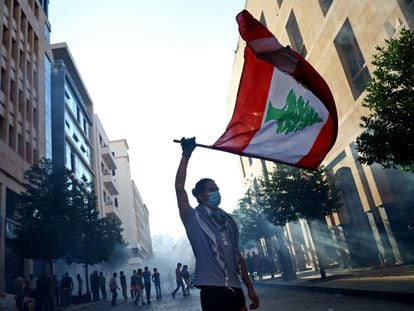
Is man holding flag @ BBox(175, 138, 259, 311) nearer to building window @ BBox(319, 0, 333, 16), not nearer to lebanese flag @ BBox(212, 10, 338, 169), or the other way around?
lebanese flag @ BBox(212, 10, 338, 169)

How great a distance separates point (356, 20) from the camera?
579 inches

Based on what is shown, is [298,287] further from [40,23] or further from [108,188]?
[108,188]

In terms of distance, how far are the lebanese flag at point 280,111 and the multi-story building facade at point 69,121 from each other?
78.3ft

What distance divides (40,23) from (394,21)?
27.5 meters

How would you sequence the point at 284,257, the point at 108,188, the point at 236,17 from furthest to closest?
the point at 108,188, the point at 284,257, the point at 236,17

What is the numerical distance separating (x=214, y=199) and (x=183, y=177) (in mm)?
317

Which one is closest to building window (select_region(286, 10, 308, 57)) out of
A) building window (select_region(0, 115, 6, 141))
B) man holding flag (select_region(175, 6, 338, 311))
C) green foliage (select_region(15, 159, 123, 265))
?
green foliage (select_region(15, 159, 123, 265))

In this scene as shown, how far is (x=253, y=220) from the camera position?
25453 millimetres

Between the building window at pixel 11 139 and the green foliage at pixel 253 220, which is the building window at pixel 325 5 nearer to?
the green foliage at pixel 253 220

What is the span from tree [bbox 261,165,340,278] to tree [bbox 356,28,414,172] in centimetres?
729

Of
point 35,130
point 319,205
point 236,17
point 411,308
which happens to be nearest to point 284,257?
point 319,205

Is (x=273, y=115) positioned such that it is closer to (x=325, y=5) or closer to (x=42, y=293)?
(x=42, y=293)

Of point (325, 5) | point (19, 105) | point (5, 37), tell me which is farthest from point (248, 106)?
point (5, 37)

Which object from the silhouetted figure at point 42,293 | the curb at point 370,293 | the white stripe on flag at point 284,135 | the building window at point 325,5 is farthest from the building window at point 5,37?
the white stripe on flag at point 284,135
